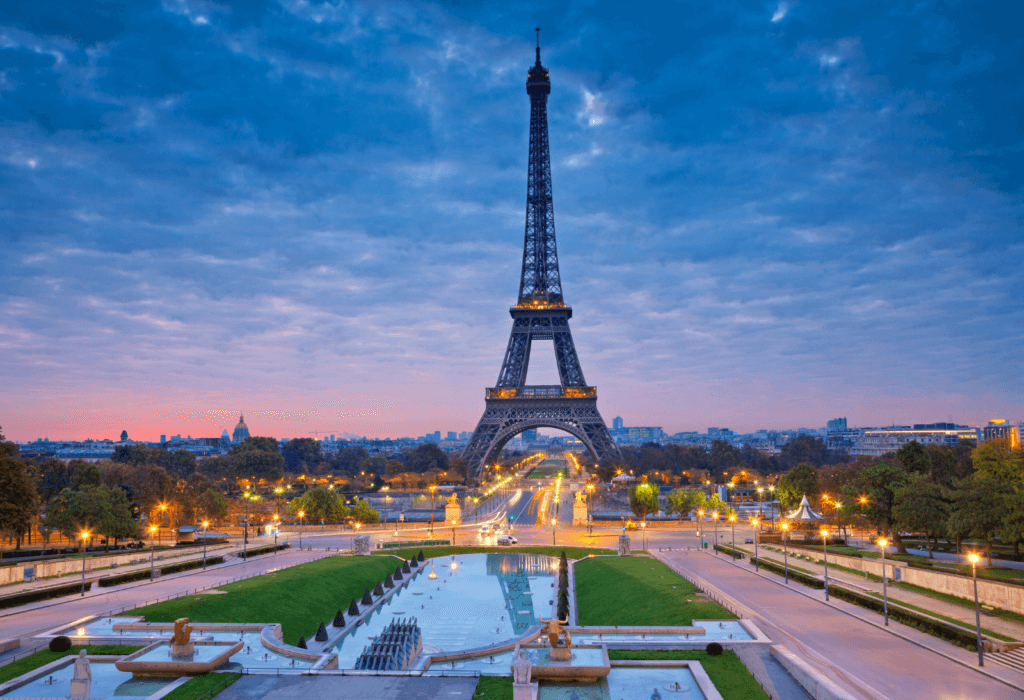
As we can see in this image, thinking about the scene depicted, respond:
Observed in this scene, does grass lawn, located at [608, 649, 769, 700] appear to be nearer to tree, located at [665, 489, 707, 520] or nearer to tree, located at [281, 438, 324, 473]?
tree, located at [665, 489, 707, 520]

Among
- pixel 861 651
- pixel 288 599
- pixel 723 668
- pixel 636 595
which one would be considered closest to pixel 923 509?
pixel 636 595

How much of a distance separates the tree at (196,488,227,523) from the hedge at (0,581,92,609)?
3477 cm

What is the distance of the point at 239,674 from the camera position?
23484 millimetres

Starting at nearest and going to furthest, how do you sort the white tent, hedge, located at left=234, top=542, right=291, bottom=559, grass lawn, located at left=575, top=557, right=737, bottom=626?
grass lawn, located at left=575, top=557, right=737, bottom=626 < hedge, located at left=234, top=542, right=291, bottom=559 < the white tent

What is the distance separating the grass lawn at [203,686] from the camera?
68.5 feet

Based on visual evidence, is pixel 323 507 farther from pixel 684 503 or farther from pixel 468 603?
pixel 684 503

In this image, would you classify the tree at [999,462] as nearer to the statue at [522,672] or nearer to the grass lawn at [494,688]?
the grass lawn at [494,688]

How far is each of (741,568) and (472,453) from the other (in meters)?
57.2

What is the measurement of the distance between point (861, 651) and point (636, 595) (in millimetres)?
14530

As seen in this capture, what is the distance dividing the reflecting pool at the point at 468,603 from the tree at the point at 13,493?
24.1 metres

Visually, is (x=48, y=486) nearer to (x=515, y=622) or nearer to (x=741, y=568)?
(x=515, y=622)

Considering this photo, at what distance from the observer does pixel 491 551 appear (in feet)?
191

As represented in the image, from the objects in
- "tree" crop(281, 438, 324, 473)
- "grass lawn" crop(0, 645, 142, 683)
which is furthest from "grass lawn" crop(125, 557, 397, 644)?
"tree" crop(281, 438, 324, 473)

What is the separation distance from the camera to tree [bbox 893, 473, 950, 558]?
140 ft
